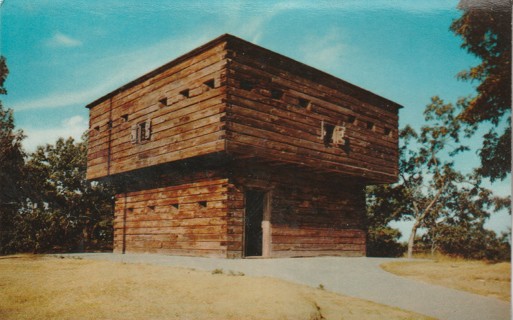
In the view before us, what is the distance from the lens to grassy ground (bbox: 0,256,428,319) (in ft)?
18.0

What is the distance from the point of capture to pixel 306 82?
14.6 metres

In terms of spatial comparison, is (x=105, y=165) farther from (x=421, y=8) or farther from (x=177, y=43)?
(x=421, y=8)

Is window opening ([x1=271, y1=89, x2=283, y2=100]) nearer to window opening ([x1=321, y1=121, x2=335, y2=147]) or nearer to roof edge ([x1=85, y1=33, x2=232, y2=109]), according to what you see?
window opening ([x1=321, y1=121, x2=335, y2=147])

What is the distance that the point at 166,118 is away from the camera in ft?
46.6

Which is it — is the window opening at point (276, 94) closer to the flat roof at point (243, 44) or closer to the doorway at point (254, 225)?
the flat roof at point (243, 44)

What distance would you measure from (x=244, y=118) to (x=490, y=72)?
6.77 metres

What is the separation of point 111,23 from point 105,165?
1089cm

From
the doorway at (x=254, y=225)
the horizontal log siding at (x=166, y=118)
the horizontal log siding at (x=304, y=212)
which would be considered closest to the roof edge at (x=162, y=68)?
the horizontal log siding at (x=166, y=118)

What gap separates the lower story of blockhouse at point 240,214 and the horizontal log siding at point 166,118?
40.2 inches

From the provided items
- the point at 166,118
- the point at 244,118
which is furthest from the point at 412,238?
the point at 166,118

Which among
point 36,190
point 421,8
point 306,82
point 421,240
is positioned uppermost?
point 306,82

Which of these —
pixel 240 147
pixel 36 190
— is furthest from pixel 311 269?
pixel 36 190

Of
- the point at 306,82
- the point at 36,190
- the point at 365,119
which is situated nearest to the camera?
the point at 306,82

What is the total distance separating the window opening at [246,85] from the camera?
496 inches
